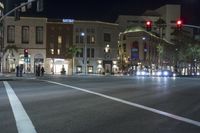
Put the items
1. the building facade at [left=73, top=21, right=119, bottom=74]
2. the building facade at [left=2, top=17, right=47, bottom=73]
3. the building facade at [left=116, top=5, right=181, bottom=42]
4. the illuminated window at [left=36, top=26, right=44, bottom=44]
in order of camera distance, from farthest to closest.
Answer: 1. the building facade at [left=116, top=5, right=181, bottom=42]
2. the building facade at [left=73, top=21, right=119, bottom=74]
3. the illuminated window at [left=36, top=26, right=44, bottom=44]
4. the building facade at [left=2, top=17, right=47, bottom=73]

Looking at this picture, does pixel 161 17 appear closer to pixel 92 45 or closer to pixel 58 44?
pixel 92 45

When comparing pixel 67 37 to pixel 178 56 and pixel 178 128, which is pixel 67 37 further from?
pixel 178 128

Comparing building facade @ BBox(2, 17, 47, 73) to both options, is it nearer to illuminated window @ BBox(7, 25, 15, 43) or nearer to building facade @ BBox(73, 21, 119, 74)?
illuminated window @ BBox(7, 25, 15, 43)

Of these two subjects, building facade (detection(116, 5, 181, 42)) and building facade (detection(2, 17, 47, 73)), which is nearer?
building facade (detection(2, 17, 47, 73))

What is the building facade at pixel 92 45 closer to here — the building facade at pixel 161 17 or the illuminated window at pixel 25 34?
the illuminated window at pixel 25 34

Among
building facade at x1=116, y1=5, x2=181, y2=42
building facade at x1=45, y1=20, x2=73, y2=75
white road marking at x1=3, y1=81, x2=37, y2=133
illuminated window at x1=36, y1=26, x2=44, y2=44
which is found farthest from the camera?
building facade at x1=116, y1=5, x2=181, y2=42

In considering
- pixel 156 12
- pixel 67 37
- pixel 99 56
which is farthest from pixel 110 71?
pixel 156 12

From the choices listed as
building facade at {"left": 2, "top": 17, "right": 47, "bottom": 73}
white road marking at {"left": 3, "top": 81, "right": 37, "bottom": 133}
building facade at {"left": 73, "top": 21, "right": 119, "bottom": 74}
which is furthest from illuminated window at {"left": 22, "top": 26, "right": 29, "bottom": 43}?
white road marking at {"left": 3, "top": 81, "right": 37, "bottom": 133}

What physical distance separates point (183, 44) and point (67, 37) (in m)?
27.2

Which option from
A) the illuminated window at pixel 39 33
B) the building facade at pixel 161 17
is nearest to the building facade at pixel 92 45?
the illuminated window at pixel 39 33

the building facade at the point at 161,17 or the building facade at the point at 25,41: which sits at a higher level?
the building facade at the point at 161,17

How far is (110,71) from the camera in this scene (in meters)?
122

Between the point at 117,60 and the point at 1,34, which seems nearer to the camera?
the point at 1,34

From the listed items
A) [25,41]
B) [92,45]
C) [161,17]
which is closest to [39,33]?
[25,41]
